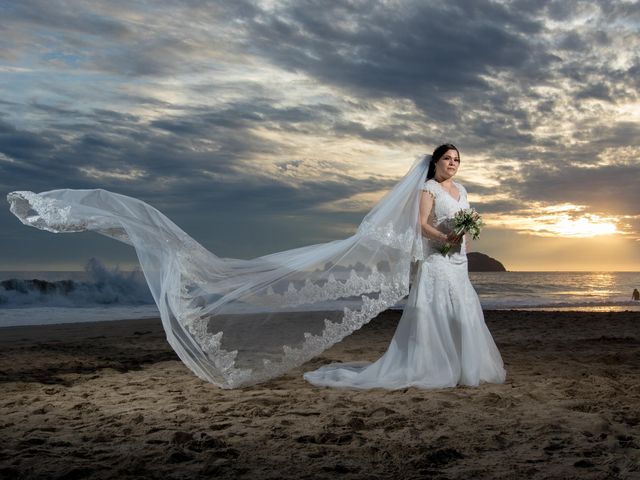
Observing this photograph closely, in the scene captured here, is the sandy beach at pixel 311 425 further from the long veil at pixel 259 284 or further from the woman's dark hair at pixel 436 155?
the woman's dark hair at pixel 436 155

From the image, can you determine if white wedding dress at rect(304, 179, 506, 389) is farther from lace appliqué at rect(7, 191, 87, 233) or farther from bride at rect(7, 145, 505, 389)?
lace appliqué at rect(7, 191, 87, 233)

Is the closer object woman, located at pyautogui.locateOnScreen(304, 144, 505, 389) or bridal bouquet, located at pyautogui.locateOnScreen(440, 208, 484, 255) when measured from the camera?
bridal bouquet, located at pyautogui.locateOnScreen(440, 208, 484, 255)

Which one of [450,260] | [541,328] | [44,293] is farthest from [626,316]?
[44,293]

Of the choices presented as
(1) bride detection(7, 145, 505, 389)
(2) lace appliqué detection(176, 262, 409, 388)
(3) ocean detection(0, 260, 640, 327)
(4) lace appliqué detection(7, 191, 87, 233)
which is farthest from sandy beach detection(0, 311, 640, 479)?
(3) ocean detection(0, 260, 640, 327)

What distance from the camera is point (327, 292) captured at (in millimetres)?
5676

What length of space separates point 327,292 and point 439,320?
1100mm

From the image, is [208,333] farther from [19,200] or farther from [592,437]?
[592,437]

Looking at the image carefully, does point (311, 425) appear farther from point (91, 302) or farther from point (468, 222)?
point (91, 302)

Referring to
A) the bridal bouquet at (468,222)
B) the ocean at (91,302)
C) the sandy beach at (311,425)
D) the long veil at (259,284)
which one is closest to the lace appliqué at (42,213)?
the long veil at (259,284)

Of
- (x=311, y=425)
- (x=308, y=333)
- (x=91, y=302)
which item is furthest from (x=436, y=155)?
(x=91, y=302)

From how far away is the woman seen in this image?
5.80 metres

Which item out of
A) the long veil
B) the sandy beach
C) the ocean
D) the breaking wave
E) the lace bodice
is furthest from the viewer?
the breaking wave

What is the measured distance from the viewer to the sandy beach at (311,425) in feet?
11.4

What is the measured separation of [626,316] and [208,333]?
451 inches
